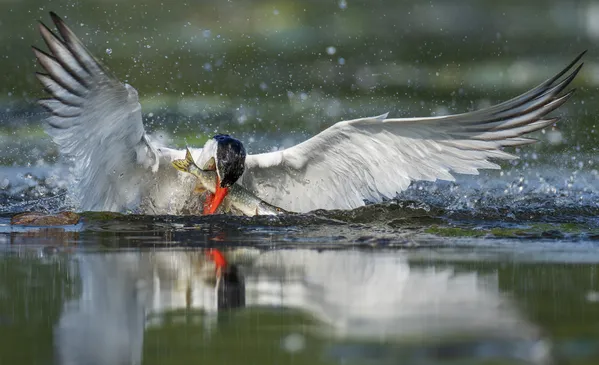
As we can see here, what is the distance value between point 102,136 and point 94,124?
Result: 0.36 feet

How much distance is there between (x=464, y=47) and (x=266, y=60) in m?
3.48

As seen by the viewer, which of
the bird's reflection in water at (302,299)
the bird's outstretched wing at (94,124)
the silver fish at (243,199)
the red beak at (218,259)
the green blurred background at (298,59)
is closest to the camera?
the bird's reflection in water at (302,299)

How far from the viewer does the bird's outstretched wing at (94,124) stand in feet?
25.2

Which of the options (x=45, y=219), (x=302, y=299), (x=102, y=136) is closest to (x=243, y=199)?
(x=102, y=136)

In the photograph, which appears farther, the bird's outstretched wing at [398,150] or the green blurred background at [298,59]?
the green blurred background at [298,59]

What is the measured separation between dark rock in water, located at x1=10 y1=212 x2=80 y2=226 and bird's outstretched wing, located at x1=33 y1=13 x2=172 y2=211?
484mm

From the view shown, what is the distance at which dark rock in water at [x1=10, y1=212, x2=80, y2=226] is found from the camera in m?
7.73

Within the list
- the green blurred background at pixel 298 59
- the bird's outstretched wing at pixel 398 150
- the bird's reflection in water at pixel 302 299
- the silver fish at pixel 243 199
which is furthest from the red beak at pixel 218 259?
the green blurred background at pixel 298 59

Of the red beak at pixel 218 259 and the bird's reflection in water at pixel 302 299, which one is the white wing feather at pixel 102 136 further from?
the bird's reflection in water at pixel 302 299

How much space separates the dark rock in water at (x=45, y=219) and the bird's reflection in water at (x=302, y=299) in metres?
1.64

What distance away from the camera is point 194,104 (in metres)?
15.8

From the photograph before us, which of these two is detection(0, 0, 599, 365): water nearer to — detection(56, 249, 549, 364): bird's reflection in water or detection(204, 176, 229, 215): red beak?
detection(56, 249, 549, 364): bird's reflection in water

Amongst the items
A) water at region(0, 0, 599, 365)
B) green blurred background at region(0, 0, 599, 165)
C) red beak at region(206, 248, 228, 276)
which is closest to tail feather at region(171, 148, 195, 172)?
water at region(0, 0, 599, 365)

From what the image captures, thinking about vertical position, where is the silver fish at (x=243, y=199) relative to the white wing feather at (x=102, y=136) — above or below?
below
